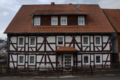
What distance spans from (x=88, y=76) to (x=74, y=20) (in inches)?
316

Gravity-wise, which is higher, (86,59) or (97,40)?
(97,40)

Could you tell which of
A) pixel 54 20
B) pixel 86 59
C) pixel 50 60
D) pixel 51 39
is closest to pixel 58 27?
pixel 54 20

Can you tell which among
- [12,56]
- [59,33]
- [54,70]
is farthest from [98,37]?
[12,56]

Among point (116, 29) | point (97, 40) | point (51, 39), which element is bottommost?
point (97, 40)

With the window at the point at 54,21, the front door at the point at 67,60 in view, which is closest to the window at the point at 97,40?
the front door at the point at 67,60

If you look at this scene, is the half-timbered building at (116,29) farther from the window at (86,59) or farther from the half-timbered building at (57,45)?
the window at (86,59)

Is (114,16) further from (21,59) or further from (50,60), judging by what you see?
(21,59)

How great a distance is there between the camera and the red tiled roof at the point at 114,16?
59.7 feet

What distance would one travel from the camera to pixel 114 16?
20266 millimetres

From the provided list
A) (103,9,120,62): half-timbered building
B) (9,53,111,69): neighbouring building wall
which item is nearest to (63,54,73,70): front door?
(9,53,111,69): neighbouring building wall

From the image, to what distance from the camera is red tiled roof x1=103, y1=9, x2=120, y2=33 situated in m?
18.2

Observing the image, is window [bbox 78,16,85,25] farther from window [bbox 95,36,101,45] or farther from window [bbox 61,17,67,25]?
window [bbox 95,36,101,45]

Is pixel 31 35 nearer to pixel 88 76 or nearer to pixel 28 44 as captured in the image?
pixel 28 44

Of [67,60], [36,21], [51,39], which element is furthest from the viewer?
[36,21]
